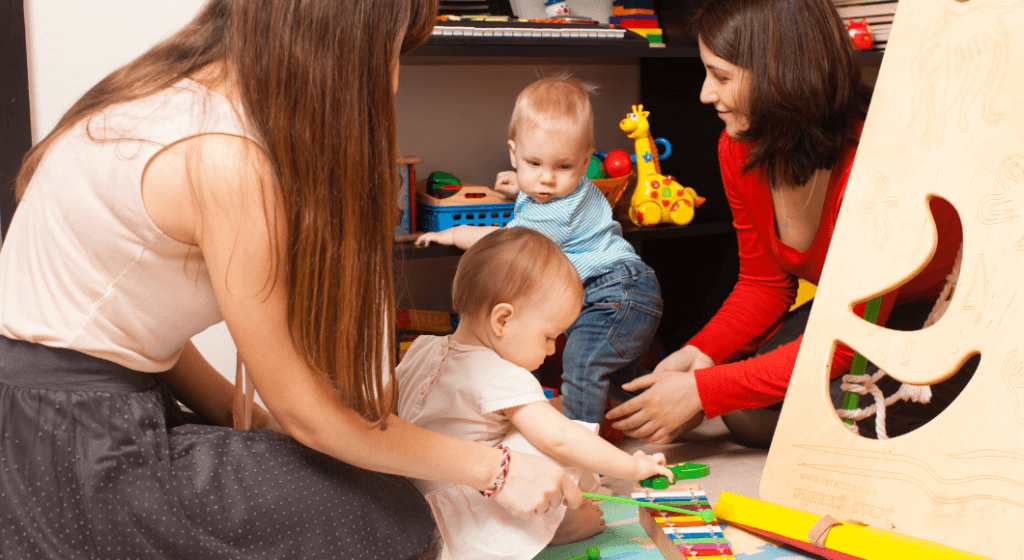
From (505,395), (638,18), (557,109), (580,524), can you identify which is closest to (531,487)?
(505,395)

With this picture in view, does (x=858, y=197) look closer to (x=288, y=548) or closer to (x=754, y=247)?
(x=754, y=247)

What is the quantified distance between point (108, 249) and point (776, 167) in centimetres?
100

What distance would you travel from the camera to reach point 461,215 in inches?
61.1

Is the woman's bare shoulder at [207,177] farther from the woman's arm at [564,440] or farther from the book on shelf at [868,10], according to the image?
the book on shelf at [868,10]

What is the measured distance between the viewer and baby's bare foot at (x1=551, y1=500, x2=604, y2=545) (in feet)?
3.59

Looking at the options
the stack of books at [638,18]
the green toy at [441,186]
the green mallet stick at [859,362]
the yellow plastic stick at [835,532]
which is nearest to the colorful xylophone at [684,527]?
the yellow plastic stick at [835,532]

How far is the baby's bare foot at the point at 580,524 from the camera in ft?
3.59

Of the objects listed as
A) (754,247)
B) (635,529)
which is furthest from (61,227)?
(754,247)

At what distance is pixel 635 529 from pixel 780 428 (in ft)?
0.85

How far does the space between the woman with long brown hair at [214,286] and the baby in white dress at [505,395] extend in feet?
0.59

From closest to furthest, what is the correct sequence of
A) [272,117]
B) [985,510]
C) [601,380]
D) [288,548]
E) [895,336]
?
[272,117] < [288,548] < [985,510] < [895,336] < [601,380]

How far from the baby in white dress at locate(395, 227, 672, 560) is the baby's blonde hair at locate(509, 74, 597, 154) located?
0.43 meters

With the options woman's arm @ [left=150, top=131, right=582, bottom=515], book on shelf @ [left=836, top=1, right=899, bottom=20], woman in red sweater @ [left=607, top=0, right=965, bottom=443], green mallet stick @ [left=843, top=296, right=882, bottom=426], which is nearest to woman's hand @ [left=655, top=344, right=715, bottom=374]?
woman in red sweater @ [left=607, top=0, right=965, bottom=443]

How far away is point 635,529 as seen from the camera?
3.84 ft
